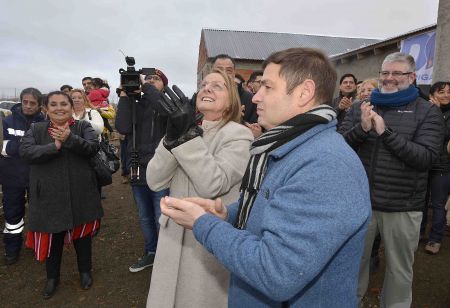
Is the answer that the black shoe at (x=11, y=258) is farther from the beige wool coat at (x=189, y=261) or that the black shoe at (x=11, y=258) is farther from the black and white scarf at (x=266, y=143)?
the black and white scarf at (x=266, y=143)

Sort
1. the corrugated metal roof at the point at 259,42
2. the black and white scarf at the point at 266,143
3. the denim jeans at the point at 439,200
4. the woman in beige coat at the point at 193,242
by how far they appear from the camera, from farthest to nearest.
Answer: the corrugated metal roof at the point at 259,42
the denim jeans at the point at 439,200
the woman in beige coat at the point at 193,242
the black and white scarf at the point at 266,143

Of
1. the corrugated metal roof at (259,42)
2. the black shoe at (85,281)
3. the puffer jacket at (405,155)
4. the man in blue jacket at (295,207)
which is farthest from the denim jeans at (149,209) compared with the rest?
the corrugated metal roof at (259,42)

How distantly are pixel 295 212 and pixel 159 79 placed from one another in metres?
3.05

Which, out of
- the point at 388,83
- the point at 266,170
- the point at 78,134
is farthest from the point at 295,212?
the point at 78,134

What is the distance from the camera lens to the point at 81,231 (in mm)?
3436

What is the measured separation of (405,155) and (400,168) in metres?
0.17

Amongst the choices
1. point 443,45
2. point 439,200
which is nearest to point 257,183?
point 439,200

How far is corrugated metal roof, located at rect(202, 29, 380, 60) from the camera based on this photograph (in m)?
28.0

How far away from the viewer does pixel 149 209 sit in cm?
387

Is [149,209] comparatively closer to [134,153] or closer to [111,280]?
[134,153]

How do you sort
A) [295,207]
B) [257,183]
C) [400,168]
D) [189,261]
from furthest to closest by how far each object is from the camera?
[400,168] → [189,261] → [257,183] → [295,207]

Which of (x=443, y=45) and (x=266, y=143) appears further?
(x=443, y=45)

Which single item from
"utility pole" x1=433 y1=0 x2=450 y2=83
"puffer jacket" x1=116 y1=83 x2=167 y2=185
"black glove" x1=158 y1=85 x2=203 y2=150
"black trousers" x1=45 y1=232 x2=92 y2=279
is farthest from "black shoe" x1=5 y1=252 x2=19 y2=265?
"utility pole" x1=433 y1=0 x2=450 y2=83

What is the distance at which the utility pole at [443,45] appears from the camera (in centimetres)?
717
